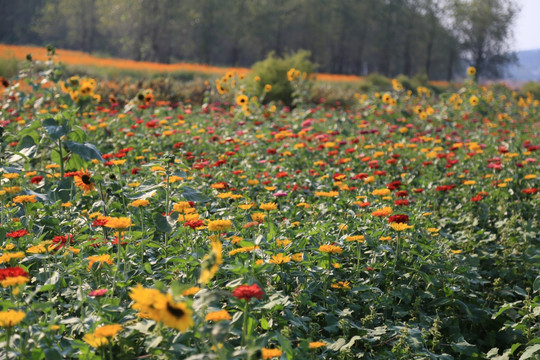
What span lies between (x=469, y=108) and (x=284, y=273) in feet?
31.8

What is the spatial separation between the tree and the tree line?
3.4 inches

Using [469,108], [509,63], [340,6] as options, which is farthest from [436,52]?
[469,108]

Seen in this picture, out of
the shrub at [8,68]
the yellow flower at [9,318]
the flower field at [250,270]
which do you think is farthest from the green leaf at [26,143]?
the shrub at [8,68]

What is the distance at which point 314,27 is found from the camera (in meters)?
45.8

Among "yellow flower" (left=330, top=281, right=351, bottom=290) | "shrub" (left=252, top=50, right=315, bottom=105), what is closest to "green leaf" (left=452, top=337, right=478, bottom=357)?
"yellow flower" (left=330, top=281, right=351, bottom=290)

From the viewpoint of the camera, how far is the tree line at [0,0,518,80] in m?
43.4

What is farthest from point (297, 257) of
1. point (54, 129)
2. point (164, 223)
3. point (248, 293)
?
point (54, 129)

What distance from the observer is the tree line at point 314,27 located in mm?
43438

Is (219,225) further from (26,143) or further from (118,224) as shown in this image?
(26,143)

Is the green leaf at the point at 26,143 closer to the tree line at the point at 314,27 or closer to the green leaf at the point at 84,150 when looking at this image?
the green leaf at the point at 84,150

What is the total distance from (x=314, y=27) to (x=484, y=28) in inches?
600

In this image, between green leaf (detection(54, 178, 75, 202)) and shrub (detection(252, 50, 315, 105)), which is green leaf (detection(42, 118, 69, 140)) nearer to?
green leaf (detection(54, 178, 75, 202))

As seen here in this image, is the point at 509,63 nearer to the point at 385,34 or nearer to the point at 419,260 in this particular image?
the point at 385,34

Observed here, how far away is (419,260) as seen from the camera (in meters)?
2.96
